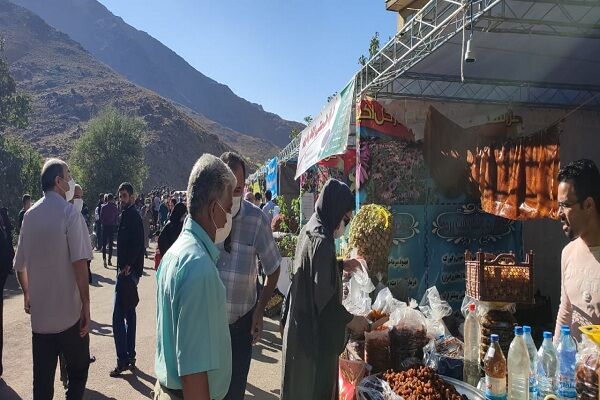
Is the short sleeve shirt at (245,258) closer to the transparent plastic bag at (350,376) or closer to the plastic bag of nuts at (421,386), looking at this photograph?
the transparent plastic bag at (350,376)

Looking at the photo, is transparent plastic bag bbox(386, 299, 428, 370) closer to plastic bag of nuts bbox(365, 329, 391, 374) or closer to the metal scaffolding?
plastic bag of nuts bbox(365, 329, 391, 374)

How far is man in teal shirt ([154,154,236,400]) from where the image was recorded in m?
1.62

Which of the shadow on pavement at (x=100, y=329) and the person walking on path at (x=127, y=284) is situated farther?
the shadow on pavement at (x=100, y=329)

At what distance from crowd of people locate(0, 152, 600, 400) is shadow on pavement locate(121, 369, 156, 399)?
4.72 ft

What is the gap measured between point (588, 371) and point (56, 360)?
3.51 m

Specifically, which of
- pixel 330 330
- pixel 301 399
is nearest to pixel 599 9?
pixel 330 330

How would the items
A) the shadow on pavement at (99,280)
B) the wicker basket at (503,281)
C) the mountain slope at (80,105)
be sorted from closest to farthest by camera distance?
1. the wicker basket at (503,281)
2. the shadow on pavement at (99,280)
3. the mountain slope at (80,105)

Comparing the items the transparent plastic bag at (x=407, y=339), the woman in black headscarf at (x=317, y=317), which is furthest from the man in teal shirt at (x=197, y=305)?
the transparent plastic bag at (x=407, y=339)

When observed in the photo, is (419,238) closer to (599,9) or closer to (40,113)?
(599,9)

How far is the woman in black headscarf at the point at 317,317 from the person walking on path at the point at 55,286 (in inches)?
66.2

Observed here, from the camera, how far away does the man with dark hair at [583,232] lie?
241 cm

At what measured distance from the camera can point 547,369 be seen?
224cm

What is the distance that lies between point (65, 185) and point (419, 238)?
4429 mm

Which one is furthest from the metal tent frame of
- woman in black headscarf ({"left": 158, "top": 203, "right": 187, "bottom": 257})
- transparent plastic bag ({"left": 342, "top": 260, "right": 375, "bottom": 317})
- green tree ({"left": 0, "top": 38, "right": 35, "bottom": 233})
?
green tree ({"left": 0, "top": 38, "right": 35, "bottom": 233})
